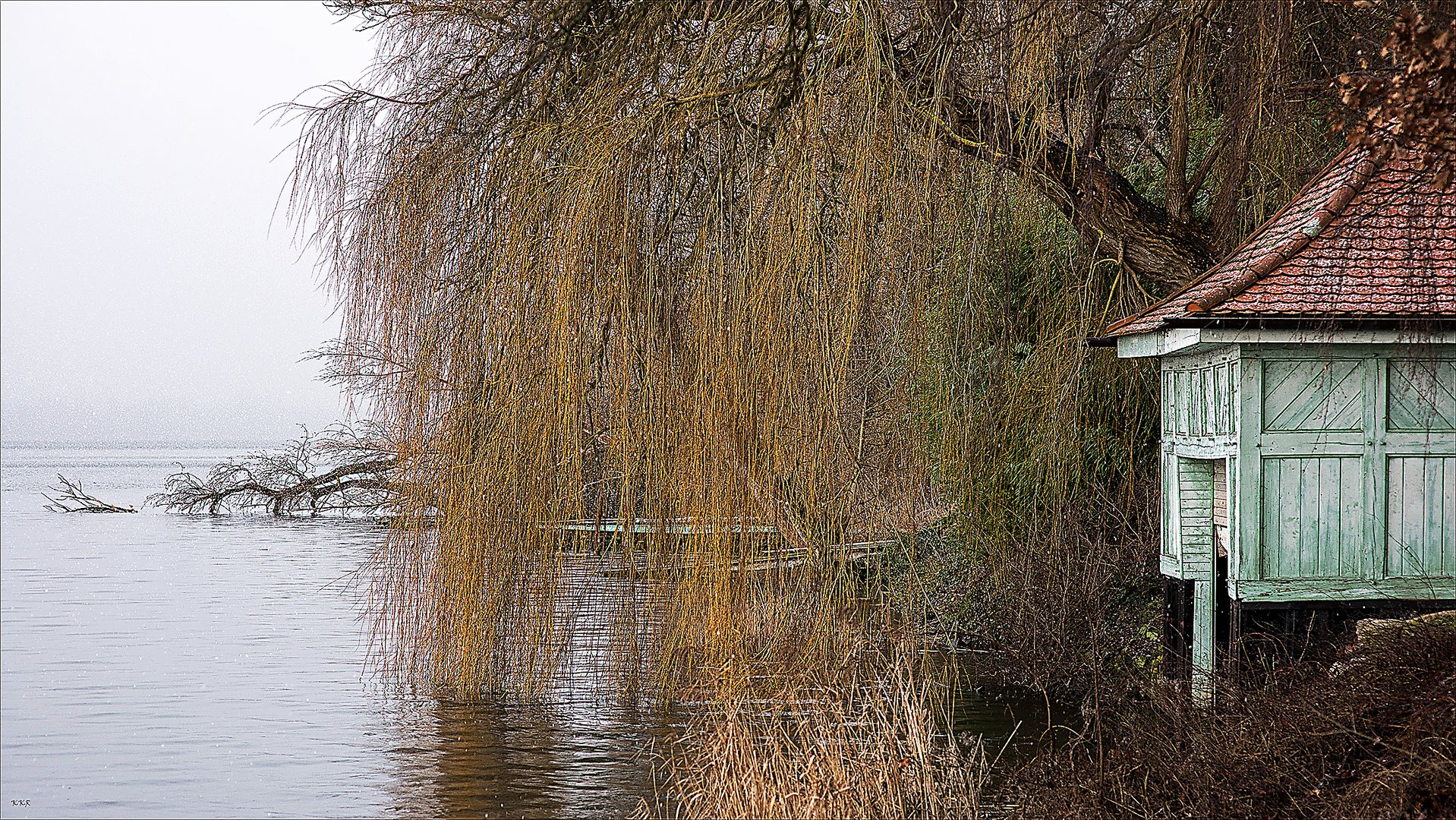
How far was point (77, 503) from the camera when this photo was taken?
46406mm

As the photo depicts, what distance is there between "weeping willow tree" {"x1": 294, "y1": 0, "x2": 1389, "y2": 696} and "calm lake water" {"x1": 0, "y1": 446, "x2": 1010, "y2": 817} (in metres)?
0.97

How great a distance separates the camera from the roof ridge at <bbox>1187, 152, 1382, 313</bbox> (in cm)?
895

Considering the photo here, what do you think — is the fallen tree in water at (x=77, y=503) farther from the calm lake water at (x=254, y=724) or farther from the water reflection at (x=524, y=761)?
the water reflection at (x=524, y=761)

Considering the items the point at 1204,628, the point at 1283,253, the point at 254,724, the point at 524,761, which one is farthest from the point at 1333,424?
the point at 254,724

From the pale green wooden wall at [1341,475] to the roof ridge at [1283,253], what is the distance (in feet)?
1.40

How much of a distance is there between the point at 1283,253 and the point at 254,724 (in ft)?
32.9

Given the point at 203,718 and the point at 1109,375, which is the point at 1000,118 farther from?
the point at 203,718

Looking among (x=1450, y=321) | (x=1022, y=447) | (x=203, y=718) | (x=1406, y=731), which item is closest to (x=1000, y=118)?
(x=1450, y=321)

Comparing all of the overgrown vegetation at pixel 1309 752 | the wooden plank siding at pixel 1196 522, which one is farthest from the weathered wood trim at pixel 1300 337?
the overgrown vegetation at pixel 1309 752

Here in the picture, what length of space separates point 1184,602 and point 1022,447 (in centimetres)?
319

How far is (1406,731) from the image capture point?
6.62 m

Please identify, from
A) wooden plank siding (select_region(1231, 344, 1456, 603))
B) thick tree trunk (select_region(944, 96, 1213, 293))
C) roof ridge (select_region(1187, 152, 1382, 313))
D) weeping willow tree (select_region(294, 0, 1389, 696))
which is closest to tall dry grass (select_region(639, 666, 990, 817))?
weeping willow tree (select_region(294, 0, 1389, 696))

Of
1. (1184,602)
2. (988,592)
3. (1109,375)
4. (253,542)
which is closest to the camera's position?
(1184,602)

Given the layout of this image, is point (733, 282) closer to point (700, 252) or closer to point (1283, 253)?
point (700, 252)
